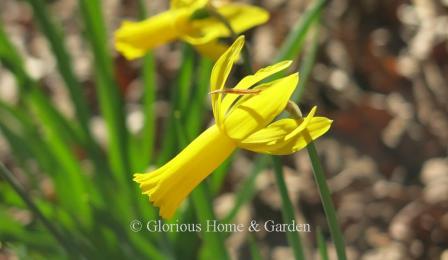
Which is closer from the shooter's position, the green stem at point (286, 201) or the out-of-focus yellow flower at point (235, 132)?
the out-of-focus yellow flower at point (235, 132)

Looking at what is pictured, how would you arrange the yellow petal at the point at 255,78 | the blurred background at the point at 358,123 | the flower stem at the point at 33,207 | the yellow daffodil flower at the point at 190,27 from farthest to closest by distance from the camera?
1. the blurred background at the point at 358,123
2. the yellow daffodil flower at the point at 190,27
3. the flower stem at the point at 33,207
4. the yellow petal at the point at 255,78

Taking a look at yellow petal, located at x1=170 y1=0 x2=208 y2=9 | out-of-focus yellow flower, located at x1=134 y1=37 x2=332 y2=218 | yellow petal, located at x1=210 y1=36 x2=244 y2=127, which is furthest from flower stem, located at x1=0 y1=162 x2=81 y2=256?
yellow petal, located at x1=170 y1=0 x2=208 y2=9

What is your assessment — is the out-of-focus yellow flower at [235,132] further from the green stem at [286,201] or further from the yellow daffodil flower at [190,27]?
the yellow daffodil flower at [190,27]

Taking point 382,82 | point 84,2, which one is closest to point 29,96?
point 84,2

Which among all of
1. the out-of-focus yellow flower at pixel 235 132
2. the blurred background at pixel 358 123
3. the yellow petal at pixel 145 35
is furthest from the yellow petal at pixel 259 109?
the blurred background at pixel 358 123

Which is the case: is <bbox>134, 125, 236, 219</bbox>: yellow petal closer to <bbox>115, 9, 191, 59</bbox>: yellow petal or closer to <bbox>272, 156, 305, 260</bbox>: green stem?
<bbox>272, 156, 305, 260</bbox>: green stem

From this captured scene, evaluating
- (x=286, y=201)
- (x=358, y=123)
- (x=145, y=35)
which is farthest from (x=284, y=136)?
(x=358, y=123)

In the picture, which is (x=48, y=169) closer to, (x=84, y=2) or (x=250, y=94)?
(x=84, y=2)
